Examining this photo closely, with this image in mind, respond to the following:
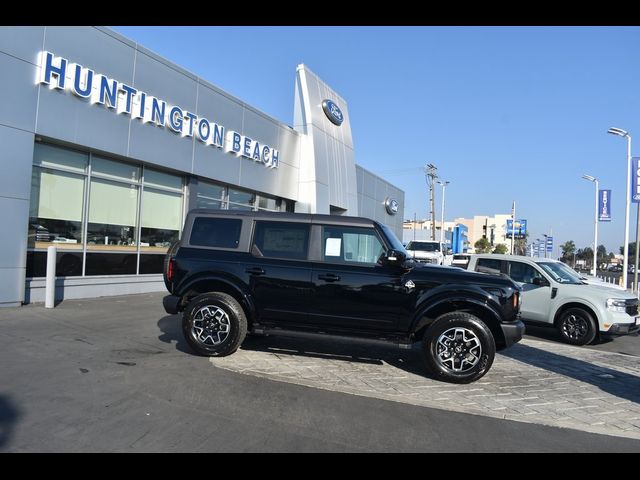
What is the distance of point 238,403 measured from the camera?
472cm

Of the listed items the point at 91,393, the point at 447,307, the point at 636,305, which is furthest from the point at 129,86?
the point at 636,305

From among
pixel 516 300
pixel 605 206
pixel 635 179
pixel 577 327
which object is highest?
pixel 635 179

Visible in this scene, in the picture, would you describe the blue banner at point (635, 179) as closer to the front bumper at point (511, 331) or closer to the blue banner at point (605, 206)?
the blue banner at point (605, 206)

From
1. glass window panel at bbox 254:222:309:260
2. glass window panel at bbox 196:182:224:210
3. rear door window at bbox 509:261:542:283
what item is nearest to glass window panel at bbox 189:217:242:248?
glass window panel at bbox 254:222:309:260

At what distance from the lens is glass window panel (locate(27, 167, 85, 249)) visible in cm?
991

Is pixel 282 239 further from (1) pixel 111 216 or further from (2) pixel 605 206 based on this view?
(2) pixel 605 206

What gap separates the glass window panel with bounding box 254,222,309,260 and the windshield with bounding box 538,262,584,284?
6.06 m

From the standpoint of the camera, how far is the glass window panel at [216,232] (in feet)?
21.8

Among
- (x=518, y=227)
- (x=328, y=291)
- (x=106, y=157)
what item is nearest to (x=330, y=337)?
(x=328, y=291)

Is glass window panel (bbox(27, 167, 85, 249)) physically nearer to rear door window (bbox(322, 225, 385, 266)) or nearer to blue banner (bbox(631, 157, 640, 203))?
rear door window (bbox(322, 225, 385, 266))

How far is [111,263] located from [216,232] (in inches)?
250

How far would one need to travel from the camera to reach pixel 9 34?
28.6ft

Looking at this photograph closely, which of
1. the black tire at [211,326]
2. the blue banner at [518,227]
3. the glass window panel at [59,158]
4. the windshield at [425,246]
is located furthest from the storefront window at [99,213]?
the blue banner at [518,227]
